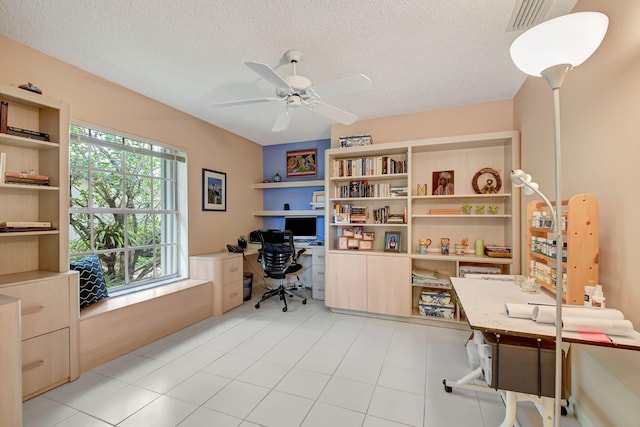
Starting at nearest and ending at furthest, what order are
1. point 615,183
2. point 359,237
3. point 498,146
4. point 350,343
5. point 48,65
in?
point 615,183 → point 48,65 → point 350,343 → point 498,146 → point 359,237

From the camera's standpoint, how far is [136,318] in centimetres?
252

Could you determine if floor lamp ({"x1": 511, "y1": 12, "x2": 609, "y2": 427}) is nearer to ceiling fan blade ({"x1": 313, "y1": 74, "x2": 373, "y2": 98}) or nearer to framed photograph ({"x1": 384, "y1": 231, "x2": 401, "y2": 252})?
ceiling fan blade ({"x1": 313, "y1": 74, "x2": 373, "y2": 98})

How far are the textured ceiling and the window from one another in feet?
2.22

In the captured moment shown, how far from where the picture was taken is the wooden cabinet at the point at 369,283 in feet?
10.6

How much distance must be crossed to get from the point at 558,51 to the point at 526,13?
1000 mm

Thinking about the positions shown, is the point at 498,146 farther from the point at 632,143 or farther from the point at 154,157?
the point at 154,157

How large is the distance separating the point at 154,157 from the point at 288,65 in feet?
6.68

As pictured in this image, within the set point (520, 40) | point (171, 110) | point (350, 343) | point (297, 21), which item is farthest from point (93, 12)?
point (350, 343)

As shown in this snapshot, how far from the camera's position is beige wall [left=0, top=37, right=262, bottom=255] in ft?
7.09

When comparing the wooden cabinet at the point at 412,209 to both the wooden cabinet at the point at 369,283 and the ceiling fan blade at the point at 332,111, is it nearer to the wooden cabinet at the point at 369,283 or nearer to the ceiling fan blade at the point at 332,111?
the wooden cabinet at the point at 369,283

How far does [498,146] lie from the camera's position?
321 centimetres

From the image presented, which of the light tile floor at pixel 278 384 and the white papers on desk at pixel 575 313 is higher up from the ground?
the white papers on desk at pixel 575 313

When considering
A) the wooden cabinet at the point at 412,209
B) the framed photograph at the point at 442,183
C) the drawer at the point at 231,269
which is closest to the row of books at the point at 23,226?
the drawer at the point at 231,269

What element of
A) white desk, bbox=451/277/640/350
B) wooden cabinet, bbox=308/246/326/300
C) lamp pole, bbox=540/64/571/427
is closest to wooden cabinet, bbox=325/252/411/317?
wooden cabinet, bbox=308/246/326/300
